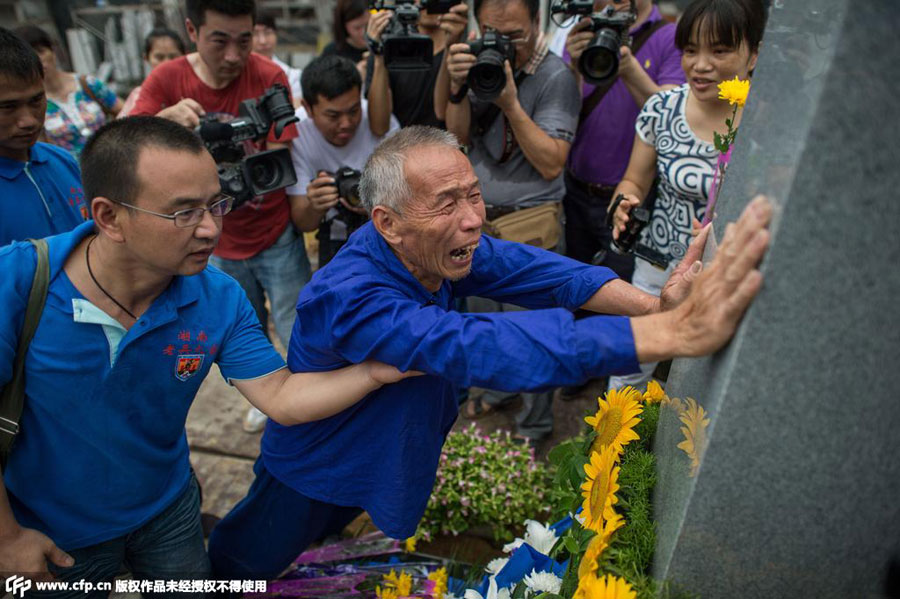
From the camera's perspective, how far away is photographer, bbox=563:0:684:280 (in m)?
3.21

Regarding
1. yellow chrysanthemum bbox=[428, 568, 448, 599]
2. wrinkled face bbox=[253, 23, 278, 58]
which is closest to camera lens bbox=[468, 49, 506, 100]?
yellow chrysanthemum bbox=[428, 568, 448, 599]

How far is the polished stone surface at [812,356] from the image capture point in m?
0.96

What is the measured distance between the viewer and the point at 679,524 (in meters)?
1.29

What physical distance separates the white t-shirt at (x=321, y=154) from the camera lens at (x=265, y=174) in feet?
0.86

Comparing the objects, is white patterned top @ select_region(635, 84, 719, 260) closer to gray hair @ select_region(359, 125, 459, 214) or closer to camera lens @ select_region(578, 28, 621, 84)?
camera lens @ select_region(578, 28, 621, 84)

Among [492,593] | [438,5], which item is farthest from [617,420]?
[438,5]

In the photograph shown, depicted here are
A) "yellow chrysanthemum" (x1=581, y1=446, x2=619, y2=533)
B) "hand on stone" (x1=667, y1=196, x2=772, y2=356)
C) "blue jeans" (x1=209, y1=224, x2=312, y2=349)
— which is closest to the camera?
"hand on stone" (x1=667, y1=196, x2=772, y2=356)

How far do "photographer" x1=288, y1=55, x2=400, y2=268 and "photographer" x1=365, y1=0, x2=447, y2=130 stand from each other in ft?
0.30

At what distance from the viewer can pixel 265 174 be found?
306cm

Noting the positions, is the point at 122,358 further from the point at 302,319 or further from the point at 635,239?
the point at 635,239

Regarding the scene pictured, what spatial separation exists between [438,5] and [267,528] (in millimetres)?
2504

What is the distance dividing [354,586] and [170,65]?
8.54 ft

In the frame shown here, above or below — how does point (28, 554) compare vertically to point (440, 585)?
above

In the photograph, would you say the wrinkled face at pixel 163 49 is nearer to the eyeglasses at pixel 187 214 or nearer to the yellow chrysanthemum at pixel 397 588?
the eyeglasses at pixel 187 214
